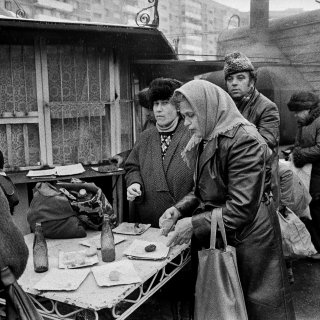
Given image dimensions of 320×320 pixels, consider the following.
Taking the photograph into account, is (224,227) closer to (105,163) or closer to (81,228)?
(81,228)

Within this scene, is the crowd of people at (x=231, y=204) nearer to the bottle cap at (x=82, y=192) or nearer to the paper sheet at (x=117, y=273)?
the paper sheet at (x=117, y=273)

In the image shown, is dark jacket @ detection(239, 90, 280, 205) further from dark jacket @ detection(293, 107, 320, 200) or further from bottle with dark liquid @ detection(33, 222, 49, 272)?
bottle with dark liquid @ detection(33, 222, 49, 272)

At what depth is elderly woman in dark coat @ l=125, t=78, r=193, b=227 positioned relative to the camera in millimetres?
3564

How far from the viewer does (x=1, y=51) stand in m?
5.27

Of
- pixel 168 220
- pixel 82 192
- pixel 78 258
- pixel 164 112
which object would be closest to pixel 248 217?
pixel 168 220

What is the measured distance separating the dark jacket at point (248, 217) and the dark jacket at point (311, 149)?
105 inches

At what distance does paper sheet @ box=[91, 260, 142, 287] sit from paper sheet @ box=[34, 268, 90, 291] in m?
0.09

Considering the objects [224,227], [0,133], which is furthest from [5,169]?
[224,227]

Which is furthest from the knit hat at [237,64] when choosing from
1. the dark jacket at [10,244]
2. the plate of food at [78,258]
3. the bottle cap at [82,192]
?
the dark jacket at [10,244]

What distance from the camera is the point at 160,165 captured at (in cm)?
363

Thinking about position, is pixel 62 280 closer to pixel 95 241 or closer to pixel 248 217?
pixel 95 241

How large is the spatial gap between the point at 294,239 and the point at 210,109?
1.91 metres

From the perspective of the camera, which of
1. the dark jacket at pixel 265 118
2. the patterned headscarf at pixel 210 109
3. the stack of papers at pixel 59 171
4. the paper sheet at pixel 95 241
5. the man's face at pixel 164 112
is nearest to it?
the patterned headscarf at pixel 210 109

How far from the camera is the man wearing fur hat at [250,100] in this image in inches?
155
